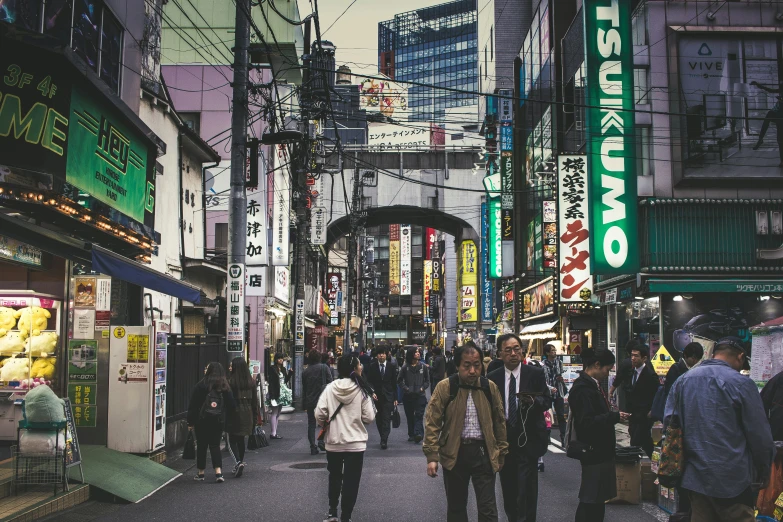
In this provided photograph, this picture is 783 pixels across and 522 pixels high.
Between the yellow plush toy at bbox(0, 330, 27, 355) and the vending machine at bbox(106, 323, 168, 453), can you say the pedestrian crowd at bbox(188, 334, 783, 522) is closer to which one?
the vending machine at bbox(106, 323, 168, 453)

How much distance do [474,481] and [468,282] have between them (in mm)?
52677

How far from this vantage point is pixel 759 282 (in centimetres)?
Result: 1925

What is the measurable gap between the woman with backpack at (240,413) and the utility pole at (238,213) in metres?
2.50

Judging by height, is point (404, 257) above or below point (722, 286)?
above

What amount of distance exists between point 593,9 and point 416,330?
119514 millimetres

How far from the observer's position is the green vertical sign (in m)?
20.0

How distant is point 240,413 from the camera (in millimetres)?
11578

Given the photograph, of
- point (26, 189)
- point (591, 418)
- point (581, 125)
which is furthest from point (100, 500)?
point (581, 125)

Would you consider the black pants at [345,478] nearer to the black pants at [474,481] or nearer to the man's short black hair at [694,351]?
the black pants at [474,481]

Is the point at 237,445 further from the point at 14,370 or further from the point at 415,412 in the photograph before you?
the point at 415,412

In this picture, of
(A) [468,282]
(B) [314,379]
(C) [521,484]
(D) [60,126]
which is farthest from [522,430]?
(A) [468,282]

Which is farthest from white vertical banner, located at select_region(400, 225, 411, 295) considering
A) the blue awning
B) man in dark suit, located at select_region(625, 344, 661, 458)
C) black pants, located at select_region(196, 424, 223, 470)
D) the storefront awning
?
man in dark suit, located at select_region(625, 344, 661, 458)

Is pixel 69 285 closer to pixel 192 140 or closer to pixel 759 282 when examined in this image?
Result: pixel 192 140

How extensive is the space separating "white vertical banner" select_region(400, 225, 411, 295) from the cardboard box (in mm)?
91621
